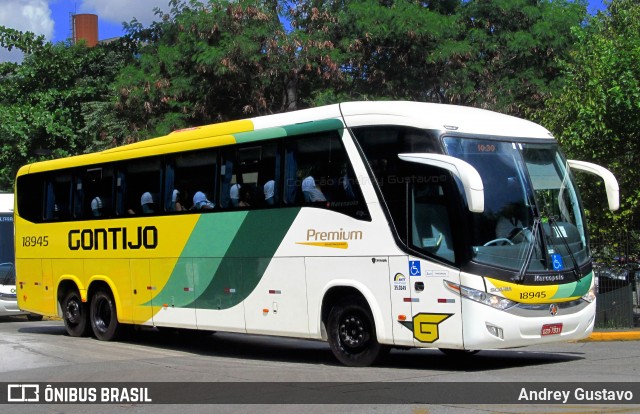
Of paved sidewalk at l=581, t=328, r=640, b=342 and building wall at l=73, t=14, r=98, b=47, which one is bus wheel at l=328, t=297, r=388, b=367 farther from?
building wall at l=73, t=14, r=98, b=47

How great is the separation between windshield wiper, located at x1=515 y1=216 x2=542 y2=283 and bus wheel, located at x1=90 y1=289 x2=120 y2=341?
893 cm

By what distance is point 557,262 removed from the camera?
11859mm

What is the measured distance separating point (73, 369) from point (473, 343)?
5672mm

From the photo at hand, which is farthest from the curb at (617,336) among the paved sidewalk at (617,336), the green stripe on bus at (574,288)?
the green stripe on bus at (574,288)

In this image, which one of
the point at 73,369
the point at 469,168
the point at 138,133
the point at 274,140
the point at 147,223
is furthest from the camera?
the point at 138,133

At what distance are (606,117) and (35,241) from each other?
1222cm

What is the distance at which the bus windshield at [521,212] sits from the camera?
11.5m

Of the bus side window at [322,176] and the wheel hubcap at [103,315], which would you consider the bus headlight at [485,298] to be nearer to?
the bus side window at [322,176]

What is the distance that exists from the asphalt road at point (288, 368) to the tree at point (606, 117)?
4.38m

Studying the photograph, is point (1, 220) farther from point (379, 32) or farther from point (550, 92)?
point (550, 92)

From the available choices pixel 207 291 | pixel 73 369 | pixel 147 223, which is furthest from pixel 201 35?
pixel 73 369

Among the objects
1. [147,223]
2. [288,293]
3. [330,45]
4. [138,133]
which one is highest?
[330,45]

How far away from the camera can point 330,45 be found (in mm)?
25719

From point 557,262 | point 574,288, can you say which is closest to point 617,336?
point 574,288
